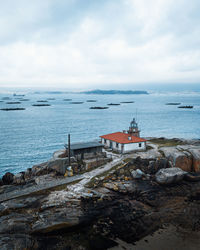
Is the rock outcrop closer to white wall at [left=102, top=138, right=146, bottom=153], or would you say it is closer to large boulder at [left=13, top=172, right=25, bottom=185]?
white wall at [left=102, top=138, right=146, bottom=153]

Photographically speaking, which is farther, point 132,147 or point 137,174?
point 132,147

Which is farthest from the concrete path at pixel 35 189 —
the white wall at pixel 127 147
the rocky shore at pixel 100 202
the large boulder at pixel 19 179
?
the white wall at pixel 127 147

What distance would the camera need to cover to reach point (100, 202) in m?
21.0

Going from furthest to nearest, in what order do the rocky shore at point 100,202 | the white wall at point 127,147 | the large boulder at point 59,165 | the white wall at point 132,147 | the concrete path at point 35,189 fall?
the white wall at point 132,147 < the white wall at point 127,147 < the large boulder at point 59,165 < the concrete path at point 35,189 < the rocky shore at point 100,202

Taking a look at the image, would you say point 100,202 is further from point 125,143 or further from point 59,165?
point 125,143

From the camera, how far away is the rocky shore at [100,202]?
1617cm

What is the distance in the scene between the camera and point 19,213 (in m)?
18.6

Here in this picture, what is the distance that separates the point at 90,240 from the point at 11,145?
4732 centimetres

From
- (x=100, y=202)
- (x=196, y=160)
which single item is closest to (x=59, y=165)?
(x=100, y=202)

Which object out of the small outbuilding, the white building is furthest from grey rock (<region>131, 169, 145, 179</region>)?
the small outbuilding

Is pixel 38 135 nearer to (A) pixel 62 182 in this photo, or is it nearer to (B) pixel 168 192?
(A) pixel 62 182

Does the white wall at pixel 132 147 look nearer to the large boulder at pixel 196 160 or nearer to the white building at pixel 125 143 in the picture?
the white building at pixel 125 143

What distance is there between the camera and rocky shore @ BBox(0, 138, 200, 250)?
16.2 metres

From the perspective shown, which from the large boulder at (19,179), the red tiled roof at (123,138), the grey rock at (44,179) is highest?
the red tiled roof at (123,138)
